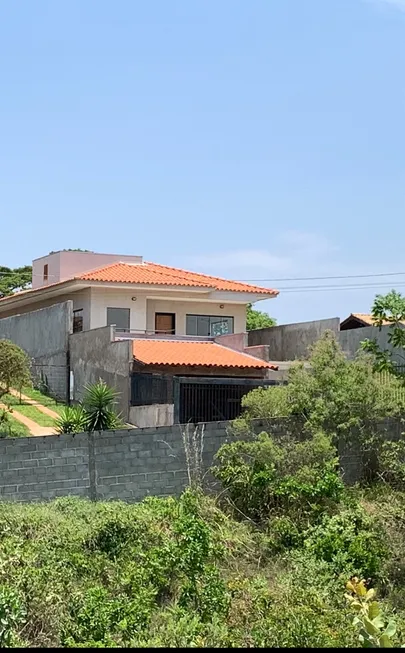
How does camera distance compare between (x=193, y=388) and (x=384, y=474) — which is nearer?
(x=384, y=474)

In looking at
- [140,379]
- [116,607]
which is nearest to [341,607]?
[116,607]

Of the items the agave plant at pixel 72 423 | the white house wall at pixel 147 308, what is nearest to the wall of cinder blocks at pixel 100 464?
the agave plant at pixel 72 423

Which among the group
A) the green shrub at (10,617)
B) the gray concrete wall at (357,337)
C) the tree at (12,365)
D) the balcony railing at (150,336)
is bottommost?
the green shrub at (10,617)

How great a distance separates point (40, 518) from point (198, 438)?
10.2ft

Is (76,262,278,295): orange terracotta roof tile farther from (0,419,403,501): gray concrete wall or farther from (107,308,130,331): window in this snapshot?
(0,419,403,501): gray concrete wall

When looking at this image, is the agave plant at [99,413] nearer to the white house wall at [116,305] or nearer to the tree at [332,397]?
the tree at [332,397]

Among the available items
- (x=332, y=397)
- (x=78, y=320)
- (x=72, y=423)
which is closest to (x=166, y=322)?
(x=78, y=320)

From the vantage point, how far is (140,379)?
20.9 metres

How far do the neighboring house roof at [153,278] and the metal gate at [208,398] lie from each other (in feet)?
25.8

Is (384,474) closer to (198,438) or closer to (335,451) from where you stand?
(335,451)

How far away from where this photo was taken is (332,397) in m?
14.1

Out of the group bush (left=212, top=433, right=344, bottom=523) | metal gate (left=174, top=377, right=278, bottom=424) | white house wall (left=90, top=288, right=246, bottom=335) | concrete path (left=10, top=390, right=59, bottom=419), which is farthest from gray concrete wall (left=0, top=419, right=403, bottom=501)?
white house wall (left=90, top=288, right=246, bottom=335)

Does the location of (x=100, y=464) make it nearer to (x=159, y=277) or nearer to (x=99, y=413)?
(x=99, y=413)

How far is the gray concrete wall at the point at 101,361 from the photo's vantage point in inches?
836
